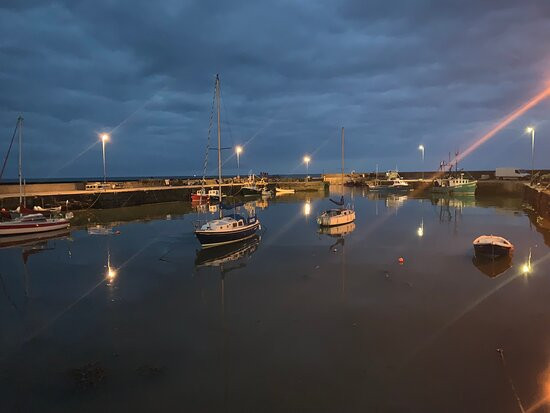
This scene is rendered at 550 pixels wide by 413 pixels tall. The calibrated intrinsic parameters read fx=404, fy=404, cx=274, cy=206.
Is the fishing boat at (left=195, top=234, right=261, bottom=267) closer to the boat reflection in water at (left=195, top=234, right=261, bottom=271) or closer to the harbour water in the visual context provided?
the boat reflection in water at (left=195, top=234, right=261, bottom=271)

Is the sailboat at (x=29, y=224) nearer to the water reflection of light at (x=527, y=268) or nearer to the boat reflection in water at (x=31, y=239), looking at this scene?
the boat reflection in water at (x=31, y=239)

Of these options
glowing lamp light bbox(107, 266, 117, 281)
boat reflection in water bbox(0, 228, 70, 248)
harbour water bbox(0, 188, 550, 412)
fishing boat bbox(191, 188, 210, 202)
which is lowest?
harbour water bbox(0, 188, 550, 412)

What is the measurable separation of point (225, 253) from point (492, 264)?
1830 centimetres

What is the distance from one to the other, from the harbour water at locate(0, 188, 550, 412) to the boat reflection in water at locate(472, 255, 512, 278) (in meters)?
0.22

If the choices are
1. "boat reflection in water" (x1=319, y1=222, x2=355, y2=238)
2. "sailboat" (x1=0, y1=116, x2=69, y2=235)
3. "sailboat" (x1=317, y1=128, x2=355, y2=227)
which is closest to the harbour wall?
"sailboat" (x1=0, y1=116, x2=69, y2=235)

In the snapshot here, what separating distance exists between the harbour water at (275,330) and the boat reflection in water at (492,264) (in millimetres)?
220

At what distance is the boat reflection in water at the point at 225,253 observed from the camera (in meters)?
27.8

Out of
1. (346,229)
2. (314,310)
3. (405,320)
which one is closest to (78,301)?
(314,310)

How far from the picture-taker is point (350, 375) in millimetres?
12180

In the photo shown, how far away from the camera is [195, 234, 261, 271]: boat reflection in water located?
1093 inches

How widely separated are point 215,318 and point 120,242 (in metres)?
21.9

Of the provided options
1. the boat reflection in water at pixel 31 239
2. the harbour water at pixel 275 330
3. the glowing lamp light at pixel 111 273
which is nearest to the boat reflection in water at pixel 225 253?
the harbour water at pixel 275 330

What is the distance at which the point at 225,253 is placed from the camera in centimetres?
3080

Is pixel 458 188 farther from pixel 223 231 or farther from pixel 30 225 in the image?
pixel 30 225
